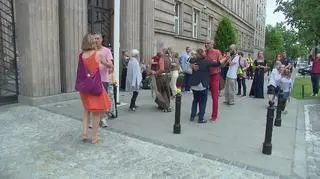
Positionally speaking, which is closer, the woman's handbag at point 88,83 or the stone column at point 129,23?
the woman's handbag at point 88,83

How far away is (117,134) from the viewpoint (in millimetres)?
7363

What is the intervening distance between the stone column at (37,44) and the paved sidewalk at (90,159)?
2.49m

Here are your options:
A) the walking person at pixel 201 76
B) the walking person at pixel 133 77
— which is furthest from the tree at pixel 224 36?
the walking person at pixel 201 76

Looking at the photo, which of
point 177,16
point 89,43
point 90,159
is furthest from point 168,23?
point 90,159

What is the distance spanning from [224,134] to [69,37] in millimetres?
5664

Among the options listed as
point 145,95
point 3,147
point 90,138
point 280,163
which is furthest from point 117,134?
point 145,95

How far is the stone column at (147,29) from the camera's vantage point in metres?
15.9

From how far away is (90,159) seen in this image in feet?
19.3

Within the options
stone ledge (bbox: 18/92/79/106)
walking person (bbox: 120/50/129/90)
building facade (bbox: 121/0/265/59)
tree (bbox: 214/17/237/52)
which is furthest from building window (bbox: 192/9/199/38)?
stone ledge (bbox: 18/92/79/106)

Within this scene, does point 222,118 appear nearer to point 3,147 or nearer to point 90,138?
point 90,138

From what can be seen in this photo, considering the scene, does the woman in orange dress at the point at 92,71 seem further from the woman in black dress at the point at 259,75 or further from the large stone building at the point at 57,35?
the woman in black dress at the point at 259,75

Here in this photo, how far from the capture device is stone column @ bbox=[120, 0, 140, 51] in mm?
14758

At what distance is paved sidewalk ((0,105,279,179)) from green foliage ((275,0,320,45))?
1041 cm

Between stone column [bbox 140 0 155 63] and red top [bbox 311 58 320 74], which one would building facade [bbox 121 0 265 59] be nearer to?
stone column [bbox 140 0 155 63]
